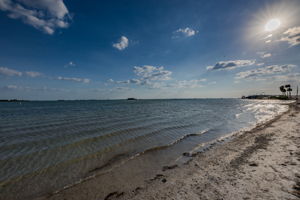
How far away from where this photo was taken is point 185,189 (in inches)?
170

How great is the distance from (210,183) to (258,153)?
4.47 metres

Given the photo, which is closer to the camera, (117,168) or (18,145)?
(117,168)

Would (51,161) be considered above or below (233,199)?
below

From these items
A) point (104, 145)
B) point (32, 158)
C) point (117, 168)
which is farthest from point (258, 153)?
point (32, 158)

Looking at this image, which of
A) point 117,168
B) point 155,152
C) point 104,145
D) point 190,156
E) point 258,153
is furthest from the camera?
point 104,145

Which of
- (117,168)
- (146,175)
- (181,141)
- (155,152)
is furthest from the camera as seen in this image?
(181,141)

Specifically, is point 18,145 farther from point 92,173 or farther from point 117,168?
point 117,168

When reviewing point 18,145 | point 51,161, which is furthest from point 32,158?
point 18,145

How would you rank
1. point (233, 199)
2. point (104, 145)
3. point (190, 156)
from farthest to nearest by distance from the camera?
point (104, 145)
point (190, 156)
point (233, 199)

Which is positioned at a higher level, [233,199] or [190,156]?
[233,199]

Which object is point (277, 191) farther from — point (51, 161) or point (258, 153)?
point (51, 161)

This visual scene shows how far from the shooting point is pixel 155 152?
817 cm

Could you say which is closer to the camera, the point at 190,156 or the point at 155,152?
the point at 190,156

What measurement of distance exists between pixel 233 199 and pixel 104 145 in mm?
8053
